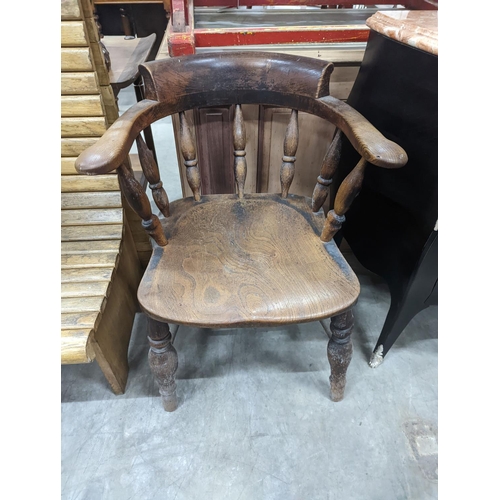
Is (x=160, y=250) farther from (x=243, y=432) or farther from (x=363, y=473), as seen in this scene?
(x=363, y=473)

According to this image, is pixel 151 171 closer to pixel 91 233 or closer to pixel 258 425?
pixel 91 233

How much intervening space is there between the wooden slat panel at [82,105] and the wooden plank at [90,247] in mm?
366

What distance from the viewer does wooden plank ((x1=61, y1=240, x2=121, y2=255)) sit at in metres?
1.08

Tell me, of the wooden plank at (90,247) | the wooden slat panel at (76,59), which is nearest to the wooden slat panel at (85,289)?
the wooden plank at (90,247)

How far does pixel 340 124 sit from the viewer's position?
0.87 m

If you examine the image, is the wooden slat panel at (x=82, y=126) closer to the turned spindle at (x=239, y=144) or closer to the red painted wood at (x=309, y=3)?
the turned spindle at (x=239, y=144)

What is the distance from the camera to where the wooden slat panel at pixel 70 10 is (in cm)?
85

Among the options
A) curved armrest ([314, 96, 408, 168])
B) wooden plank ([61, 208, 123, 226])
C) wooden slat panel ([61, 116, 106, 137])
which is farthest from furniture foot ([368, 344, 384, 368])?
wooden slat panel ([61, 116, 106, 137])

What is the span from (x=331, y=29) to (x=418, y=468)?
132cm

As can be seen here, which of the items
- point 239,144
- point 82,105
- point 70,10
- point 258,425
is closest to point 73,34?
point 70,10

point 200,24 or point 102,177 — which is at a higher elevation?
point 200,24

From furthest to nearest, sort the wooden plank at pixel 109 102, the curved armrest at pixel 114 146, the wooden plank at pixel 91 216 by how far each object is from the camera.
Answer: the wooden plank at pixel 91 216 → the wooden plank at pixel 109 102 → the curved armrest at pixel 114 146

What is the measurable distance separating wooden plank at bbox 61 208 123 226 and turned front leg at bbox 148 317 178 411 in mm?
391
